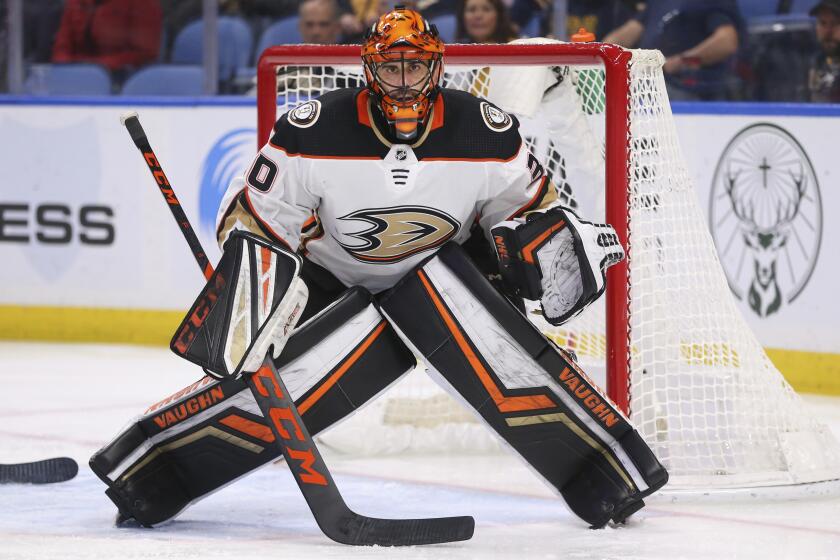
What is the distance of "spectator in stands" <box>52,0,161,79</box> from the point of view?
576 cm

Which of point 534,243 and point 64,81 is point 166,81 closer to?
point 64,81

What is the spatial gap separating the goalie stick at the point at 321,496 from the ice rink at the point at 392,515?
0.10 ft

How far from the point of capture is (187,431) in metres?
2.60

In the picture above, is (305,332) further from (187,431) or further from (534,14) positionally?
(534,14)

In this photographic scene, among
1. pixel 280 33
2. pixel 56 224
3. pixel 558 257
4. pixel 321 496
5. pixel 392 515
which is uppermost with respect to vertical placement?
pixel 280 33

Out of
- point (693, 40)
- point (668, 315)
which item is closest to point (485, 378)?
point (668, 315)

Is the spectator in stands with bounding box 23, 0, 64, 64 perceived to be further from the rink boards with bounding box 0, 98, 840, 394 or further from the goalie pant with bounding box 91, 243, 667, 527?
the goalie pant with bounding box 91, 243, 667, 527

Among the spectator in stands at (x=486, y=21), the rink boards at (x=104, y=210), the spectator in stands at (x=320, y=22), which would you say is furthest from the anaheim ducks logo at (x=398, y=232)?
the spectator in stands at (x=320, y=22)

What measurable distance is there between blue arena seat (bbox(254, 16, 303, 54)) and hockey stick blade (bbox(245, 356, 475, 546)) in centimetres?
324

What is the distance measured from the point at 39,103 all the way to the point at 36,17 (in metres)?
0.42

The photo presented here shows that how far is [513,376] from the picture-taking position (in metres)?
2.58

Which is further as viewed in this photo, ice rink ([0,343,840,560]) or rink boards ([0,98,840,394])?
rink boards ([0,98,840,394])

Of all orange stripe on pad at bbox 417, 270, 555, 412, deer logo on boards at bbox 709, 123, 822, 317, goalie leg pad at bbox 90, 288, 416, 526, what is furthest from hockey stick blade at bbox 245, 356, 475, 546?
deer logo on boards at bbox 709, 123, 822, 317

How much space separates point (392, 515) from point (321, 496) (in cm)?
38
